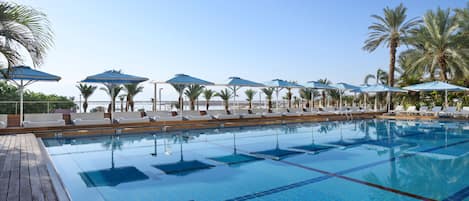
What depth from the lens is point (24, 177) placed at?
3963 millimetres

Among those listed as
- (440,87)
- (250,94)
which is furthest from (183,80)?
(440,87)

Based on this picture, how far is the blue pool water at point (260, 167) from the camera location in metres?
4.72

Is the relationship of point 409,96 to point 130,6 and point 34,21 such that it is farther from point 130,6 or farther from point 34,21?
point 34,21

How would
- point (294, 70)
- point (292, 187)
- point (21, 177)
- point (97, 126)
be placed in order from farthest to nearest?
point (294, 70) → point (97, 126) → point (292, 187) → point (21, 177)

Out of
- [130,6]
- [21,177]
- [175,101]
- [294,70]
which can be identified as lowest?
[21,177]

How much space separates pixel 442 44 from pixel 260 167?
1936 centimetres

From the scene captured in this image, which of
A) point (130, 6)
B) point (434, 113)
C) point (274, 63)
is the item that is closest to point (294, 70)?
point (274, 63)

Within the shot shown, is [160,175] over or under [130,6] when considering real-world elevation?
under

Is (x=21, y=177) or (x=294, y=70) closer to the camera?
(x=21, y=177)

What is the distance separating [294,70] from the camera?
25.1 meters

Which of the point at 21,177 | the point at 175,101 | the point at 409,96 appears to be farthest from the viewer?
the point at 409,96

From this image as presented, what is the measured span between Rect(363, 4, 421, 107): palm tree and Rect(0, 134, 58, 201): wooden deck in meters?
21.4

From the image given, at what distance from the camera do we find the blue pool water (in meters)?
4.72

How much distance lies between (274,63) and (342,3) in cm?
841
